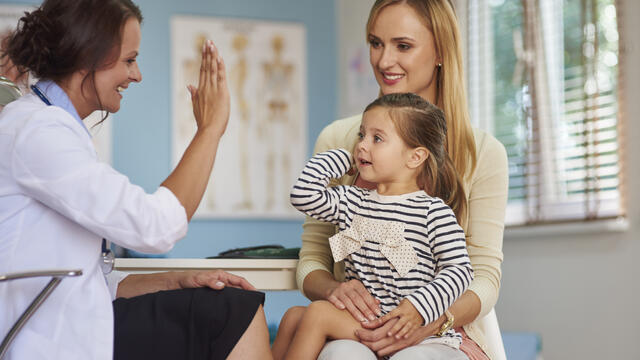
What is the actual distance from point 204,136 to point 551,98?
241 centimetres

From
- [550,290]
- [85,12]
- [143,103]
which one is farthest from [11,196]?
[143,103]

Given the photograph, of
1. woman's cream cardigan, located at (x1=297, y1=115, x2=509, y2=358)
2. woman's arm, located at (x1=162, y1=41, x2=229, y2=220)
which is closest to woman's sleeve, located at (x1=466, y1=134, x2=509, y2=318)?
woman's cream cardigan, located at (x1=297, y1=115, x2=509, y2=358)

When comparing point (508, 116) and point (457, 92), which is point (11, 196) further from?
point (508, 116)

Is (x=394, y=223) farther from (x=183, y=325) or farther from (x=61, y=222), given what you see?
(x=61, y=222)

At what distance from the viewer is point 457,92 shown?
1.79 meters

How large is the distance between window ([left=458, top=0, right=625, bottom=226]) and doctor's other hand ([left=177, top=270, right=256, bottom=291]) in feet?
6.41

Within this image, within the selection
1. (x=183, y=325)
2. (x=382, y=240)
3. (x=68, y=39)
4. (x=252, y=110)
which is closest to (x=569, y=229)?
(x=382, y=240)

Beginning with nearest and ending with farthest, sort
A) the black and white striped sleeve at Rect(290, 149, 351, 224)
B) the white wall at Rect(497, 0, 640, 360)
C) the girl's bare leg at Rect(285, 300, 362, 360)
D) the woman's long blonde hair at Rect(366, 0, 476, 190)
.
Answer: the girl's bare leg at Rect(285, 300, 362, 360) < the black and white striped sleeve at Rect(290, 149, 351, 224) < the woman's long blonde hair at Rect(366, 0, 476, 190) < the white wall at Rect(497, 0, 640, 360)

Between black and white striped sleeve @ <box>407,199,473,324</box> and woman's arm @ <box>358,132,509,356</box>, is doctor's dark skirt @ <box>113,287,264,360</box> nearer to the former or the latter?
black and white striped sleeve @ <box>407,199,473,324</box>

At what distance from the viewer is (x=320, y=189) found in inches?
58.7

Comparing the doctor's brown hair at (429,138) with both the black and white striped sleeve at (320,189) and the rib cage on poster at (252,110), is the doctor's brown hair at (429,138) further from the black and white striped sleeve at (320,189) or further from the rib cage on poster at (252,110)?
the rib cage on poster at (252,110)

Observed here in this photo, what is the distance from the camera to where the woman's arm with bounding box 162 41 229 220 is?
4.09ft

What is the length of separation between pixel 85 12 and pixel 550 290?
2.50 metres

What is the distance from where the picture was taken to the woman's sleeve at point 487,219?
1607 millimetres
